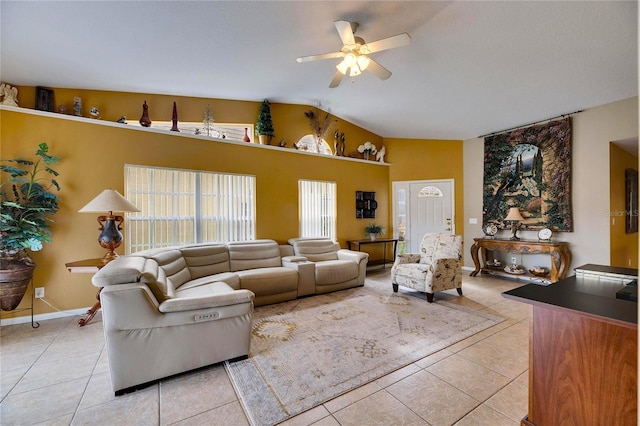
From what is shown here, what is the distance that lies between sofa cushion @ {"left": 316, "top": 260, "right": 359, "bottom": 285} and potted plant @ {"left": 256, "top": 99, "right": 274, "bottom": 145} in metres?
2.39

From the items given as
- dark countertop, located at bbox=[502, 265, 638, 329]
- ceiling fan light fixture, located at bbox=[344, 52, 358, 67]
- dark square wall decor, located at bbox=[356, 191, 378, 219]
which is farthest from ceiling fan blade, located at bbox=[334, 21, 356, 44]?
dark square wall decor, located at bbox=[356, 191, 378, 219]

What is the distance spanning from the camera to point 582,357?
1346mm

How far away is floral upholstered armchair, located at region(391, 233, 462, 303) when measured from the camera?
3.84 m

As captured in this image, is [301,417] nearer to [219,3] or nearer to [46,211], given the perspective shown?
[219,3]

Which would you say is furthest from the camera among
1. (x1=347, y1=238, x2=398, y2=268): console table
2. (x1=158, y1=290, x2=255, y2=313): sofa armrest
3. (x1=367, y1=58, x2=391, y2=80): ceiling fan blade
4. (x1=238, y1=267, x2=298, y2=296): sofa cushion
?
(x1=347, y1=238, x2=398, y2=268): console table

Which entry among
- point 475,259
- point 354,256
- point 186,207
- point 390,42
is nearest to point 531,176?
point 475,259

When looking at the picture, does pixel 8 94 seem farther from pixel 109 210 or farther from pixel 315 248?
pixel 315 248

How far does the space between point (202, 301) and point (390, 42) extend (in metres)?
2.82

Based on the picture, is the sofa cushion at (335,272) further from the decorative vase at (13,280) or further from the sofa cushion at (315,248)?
the decorative vase at (13,280)

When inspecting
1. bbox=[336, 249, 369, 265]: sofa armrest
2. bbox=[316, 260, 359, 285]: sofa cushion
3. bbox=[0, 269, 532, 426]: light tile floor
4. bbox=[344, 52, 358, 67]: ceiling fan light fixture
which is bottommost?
bbox=[0, 269, 532, 426]: light tile floor

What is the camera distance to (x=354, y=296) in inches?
163

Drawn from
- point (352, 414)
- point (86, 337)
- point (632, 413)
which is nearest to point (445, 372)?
point (352, 414)

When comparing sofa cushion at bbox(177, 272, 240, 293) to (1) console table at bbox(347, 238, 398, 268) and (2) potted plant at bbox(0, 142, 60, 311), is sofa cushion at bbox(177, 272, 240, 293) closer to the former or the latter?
(2) potted plant at bbox(0, 142, 60, 311)

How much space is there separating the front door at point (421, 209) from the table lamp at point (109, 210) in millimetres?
5279
